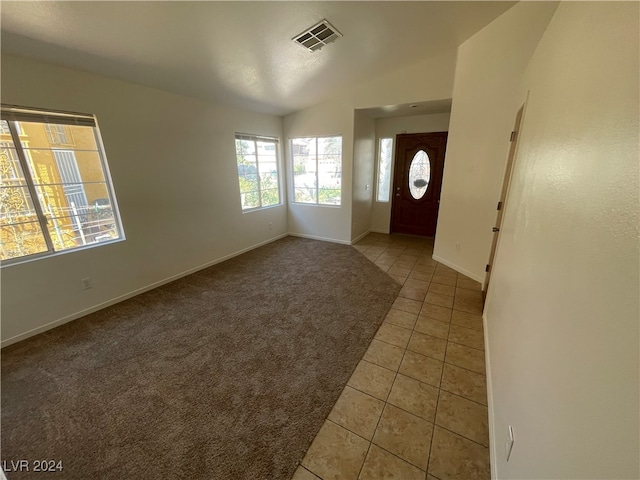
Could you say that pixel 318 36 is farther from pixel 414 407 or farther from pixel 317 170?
pixel 414 407

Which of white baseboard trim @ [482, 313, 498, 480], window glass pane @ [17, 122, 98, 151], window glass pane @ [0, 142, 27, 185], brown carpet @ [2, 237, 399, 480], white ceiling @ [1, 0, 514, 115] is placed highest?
white ceiling @ [1, 0, 514, 115]

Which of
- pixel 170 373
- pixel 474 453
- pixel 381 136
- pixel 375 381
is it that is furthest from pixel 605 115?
pixel 381 136

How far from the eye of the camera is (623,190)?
0.60m

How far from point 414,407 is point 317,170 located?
426 centimetres

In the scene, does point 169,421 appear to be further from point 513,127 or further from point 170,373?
point 513,127

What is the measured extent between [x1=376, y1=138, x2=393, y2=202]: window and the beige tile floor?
10.8 ft

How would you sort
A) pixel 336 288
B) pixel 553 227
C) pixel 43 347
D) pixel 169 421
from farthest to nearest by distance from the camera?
1. pixel 336 288
2. pixel 43 347
3. pixel 169 421
4. pixel 553 227

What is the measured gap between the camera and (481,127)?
3.12m

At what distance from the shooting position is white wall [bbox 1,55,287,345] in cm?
230

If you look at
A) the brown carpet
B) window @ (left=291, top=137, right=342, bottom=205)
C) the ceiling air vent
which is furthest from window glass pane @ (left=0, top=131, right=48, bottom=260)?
window @ (left=291, top=137, right=342, bottom=205)

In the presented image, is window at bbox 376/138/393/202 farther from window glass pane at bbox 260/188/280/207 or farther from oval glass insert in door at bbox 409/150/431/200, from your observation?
window glass pane at bbox 260/188/280/207

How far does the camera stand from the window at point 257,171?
4422 mm

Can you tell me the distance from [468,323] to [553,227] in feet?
5.95

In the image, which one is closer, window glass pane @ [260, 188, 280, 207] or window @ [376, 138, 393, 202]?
window glass pane @ [260, 188, 280, 207]
